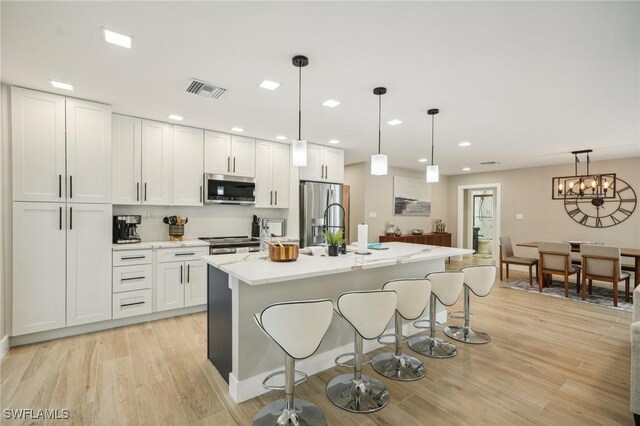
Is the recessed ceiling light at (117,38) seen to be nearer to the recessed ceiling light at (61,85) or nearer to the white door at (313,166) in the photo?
the recessed ceiling light at (61,85)

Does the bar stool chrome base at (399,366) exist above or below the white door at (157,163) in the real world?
below

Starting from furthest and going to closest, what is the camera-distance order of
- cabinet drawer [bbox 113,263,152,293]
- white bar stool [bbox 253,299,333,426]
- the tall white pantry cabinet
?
1. cabinet drawer [bbox 113,263,152,293]
2. the tall white pantry cabinet
3. white bar stool [bbox 253,299,333,426]

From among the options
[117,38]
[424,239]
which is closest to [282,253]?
[117,38]

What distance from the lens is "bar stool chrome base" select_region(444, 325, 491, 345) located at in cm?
319

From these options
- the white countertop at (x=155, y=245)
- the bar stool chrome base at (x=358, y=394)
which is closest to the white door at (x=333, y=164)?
the white countertop at (x=155, y=245)

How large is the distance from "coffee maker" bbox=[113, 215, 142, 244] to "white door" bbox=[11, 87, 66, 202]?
0.67 m

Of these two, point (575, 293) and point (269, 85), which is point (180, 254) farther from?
point (575, 293)

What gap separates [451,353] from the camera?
9.43 ft

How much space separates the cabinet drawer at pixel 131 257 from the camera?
3.45 metres

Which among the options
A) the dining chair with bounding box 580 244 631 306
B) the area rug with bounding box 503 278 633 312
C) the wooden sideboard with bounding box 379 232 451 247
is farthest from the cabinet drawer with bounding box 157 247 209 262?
the dining chair with bounding box 580 244 631 306

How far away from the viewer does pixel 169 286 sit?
3.78 m

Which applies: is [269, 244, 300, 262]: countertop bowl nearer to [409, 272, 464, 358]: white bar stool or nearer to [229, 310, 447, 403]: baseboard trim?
[229, 310, 447, 403]: baseboard trim

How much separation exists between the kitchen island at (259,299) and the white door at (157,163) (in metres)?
1.86

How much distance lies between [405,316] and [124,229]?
3.44 meters
